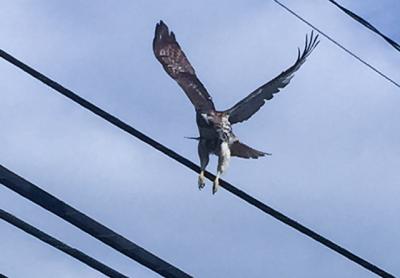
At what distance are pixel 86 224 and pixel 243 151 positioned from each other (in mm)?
3737

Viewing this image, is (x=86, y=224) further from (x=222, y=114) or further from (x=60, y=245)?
(x=222, y=114)

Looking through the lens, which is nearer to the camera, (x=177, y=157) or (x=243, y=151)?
(x=177, y=157)

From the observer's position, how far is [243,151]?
10297 millimetres

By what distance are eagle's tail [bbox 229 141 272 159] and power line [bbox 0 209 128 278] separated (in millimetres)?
3510

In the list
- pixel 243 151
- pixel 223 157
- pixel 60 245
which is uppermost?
pixel 243 151

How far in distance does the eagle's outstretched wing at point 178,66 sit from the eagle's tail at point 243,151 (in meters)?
0.41

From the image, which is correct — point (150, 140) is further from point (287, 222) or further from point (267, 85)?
point (267, 85)

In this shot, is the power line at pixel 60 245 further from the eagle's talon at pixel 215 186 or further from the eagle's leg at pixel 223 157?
the eagle's leg at pixel 223 157

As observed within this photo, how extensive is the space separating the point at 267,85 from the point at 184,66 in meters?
0.99

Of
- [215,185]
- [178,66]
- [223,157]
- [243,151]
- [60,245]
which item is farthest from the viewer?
[178,66]

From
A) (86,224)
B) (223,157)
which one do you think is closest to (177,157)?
(86,224)

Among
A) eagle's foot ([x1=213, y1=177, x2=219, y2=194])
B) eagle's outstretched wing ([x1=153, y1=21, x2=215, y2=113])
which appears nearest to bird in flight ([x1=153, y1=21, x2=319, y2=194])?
eagle's outstretched wing ([x1=153, y1=21, x2=215, y2=113])

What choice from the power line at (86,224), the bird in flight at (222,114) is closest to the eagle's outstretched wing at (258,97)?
the bird in flight at (222,114)

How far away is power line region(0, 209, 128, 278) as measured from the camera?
21.6 ft
